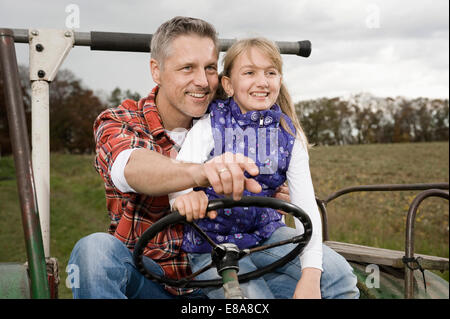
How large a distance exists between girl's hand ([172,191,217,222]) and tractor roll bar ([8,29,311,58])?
97 centimetres

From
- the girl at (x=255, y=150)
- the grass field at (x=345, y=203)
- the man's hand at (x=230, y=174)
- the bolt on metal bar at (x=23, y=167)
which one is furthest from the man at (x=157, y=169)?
the grass field at (x=345, y=203)

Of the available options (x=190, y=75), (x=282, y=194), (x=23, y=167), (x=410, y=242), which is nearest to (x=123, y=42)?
(x=190, y=75)

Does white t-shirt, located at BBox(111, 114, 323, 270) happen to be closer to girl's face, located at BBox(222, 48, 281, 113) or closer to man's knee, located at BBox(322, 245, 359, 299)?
man's knee, located at BBox(322, 245, 359, 299)

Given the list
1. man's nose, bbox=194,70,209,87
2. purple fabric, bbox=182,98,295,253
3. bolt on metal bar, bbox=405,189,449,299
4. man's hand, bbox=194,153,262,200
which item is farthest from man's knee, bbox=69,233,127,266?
bolt on metal bar, bbox=405,189,449,299

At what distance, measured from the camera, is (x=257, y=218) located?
191cm

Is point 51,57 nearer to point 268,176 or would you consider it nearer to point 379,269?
point 268,176

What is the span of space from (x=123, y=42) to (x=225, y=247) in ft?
3.77

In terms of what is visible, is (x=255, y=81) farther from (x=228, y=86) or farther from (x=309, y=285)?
(x=309, y=285)

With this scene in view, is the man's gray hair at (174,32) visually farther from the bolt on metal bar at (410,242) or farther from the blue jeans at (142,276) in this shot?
the bolt on metal bar at (410,242)

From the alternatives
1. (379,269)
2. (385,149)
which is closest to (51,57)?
(379,269)

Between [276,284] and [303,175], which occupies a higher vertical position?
[303,175]

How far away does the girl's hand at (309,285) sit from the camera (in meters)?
1.66

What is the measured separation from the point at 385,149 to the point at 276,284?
25021mm

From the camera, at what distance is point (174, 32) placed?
6.98 feet
